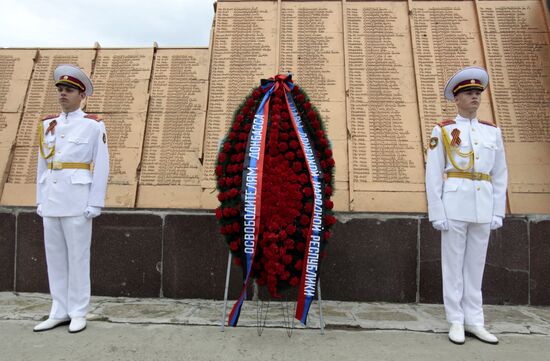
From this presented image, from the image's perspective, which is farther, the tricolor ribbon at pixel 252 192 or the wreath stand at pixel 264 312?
the wreath stand at pixel 264 312

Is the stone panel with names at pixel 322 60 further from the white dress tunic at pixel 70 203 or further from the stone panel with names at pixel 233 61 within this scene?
the white dress tunic at pixel 70 203

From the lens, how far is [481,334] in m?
3.01

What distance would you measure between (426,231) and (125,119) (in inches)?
161

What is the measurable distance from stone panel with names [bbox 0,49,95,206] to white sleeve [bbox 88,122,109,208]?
2.06 meters

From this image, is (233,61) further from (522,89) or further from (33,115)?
(522,89)

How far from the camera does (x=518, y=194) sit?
448 centimetres

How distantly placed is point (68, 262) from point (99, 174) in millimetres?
844

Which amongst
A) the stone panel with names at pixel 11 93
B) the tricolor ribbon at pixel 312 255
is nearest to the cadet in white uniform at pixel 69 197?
the tricolor ribbon at pixel 312 255

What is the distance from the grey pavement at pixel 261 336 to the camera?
269 centimetres

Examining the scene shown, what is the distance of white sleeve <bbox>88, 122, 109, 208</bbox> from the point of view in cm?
320

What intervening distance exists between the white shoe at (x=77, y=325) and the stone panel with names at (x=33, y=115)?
87.3 inches

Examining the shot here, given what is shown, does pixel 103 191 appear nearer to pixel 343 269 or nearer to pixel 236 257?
pixel 236 257

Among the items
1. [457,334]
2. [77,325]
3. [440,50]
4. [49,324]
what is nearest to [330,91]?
[440,50]

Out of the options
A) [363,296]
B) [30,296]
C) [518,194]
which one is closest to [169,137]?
[30,296]
